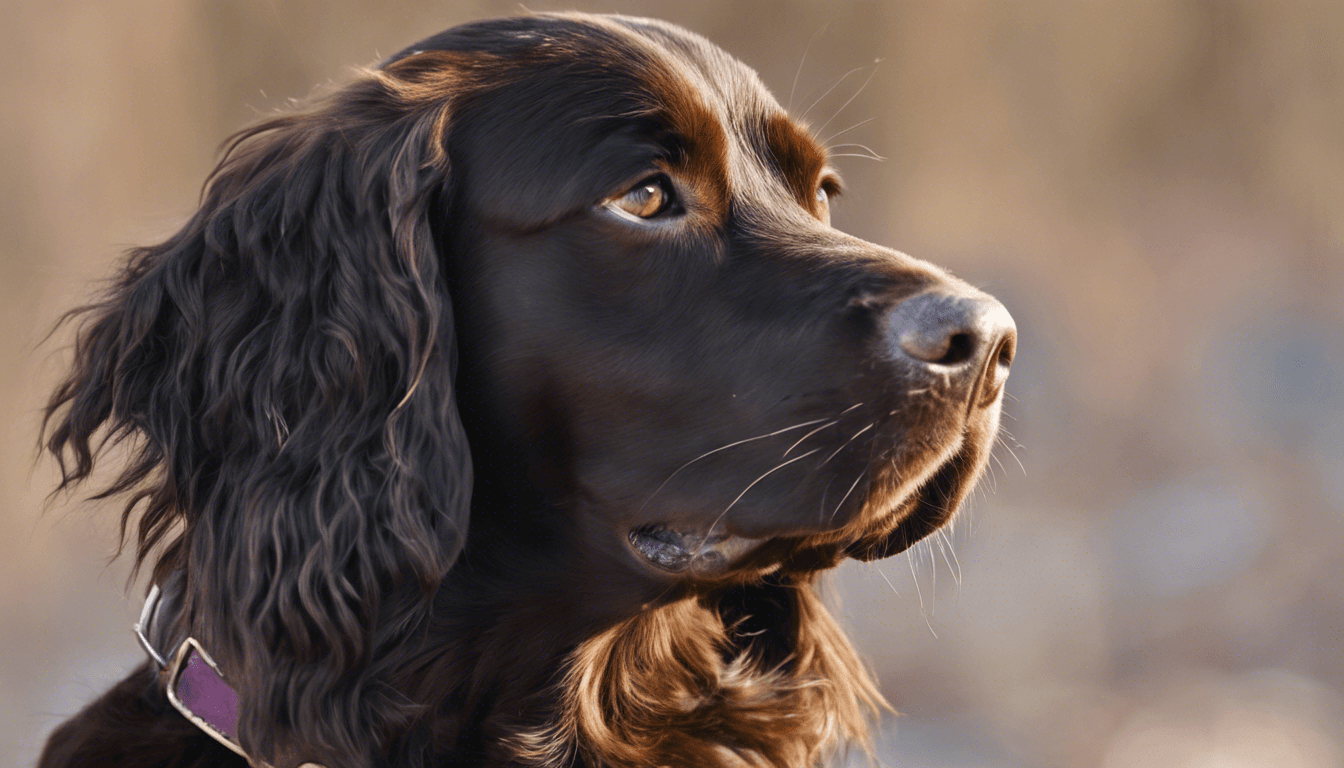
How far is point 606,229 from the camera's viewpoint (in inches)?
78.0

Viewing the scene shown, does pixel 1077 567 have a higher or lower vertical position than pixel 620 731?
lower

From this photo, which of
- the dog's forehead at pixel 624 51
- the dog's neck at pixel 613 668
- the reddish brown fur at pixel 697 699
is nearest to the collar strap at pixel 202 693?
the dog's neck at pixel 613 668

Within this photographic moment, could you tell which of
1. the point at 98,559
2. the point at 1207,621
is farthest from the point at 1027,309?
the point at 98,559

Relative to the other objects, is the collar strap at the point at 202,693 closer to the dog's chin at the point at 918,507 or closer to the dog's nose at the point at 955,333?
the dog's chin at the point at 918,507

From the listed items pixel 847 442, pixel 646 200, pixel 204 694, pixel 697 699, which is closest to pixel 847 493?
pixel 847 442

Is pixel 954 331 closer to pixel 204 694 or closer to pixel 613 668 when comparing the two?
pixel 613 668

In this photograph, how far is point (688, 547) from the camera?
6.38 feet

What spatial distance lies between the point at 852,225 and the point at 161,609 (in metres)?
4.75

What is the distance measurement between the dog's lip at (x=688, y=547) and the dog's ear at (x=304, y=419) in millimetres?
315

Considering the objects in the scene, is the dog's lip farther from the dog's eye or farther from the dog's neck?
the dog's eye

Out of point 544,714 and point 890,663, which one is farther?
point 890,663

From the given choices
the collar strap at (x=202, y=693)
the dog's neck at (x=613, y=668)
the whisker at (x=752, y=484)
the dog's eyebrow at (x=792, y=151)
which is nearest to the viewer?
the whisker at (x=752, y=484)

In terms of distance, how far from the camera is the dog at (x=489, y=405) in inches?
73.9

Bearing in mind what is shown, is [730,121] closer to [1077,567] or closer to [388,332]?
[388,332]
